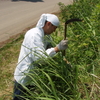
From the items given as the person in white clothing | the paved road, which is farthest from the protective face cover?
the paved road

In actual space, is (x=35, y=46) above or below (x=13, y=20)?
above

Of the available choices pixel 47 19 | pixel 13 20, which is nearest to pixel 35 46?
pixel 47 19

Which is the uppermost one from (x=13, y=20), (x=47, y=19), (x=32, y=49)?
(x=47, y=19)

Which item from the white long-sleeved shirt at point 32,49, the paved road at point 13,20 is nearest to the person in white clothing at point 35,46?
the white long-sleeved shirt at point 32,49

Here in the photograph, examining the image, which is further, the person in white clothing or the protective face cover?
the protective face cover

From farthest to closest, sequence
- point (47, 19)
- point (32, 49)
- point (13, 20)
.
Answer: point (13, 20) → point (47, 19) → point (32, 49)

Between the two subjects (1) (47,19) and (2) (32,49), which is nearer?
(2) (32,49)

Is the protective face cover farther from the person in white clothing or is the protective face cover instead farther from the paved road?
the paved road

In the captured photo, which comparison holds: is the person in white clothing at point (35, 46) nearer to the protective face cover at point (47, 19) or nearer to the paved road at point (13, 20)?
the protective face cover at point (47, 19)

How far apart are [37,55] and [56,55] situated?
0.27 meters

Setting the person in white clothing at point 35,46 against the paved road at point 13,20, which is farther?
the paved road at point 13,20

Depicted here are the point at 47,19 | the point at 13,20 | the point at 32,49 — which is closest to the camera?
the point at 32,49

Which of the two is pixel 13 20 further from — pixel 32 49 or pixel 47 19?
pixel 32 49

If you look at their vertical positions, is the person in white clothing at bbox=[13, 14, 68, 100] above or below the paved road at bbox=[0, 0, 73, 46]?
above
